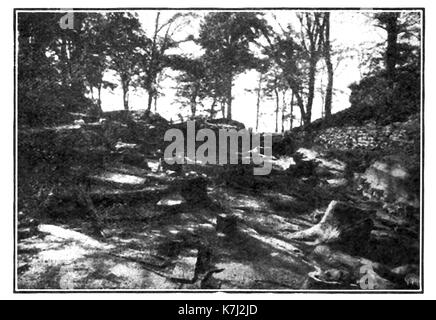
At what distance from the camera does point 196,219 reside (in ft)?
18.3

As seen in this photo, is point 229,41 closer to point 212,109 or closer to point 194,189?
point 212,109

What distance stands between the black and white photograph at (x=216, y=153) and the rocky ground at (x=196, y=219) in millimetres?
22

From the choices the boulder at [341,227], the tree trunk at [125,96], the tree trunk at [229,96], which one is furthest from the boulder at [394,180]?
the tree trunk at [125,96]

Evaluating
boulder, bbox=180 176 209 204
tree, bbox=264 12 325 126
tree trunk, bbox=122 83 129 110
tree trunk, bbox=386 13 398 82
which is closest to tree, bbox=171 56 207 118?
tree trunk, bbox=122 83 129 110

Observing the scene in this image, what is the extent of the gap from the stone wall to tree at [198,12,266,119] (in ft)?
6.11

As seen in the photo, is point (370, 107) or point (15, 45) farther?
point (370, 107)

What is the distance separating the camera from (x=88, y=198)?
18.3 feet
